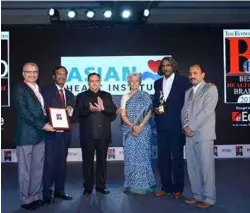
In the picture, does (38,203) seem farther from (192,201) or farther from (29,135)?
(192,201)

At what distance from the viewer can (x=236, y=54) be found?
7.63m

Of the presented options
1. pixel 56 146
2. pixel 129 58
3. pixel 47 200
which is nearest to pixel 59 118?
pixel 56 146

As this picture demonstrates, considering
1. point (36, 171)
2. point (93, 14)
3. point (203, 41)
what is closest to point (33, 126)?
point (36, 171)

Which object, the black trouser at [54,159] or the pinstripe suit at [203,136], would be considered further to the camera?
the black trouser at [54,159]

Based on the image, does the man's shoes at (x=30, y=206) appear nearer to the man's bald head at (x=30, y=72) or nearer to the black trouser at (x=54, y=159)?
the black trouser at (x=54, y=159)

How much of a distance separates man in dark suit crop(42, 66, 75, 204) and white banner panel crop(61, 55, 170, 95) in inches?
123

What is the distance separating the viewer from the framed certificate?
4.07m

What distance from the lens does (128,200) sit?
438 centimetres

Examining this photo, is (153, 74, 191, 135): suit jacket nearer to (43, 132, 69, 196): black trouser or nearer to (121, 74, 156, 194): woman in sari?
(121, 74, 156, 194): woman in sari

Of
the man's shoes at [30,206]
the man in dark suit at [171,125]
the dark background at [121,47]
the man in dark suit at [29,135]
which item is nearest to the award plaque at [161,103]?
the man in dark suit at [171,125]

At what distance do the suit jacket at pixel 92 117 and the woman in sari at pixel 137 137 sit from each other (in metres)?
0.20

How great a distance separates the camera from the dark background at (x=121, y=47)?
25.2ft

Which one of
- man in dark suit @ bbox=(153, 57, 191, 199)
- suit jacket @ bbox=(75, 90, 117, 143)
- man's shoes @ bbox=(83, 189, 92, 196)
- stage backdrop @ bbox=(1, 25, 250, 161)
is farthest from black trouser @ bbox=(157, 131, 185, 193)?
stage backdrop @ bbox=(1, 25, 250, 161)

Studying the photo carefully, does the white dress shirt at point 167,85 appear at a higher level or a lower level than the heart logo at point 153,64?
lower
